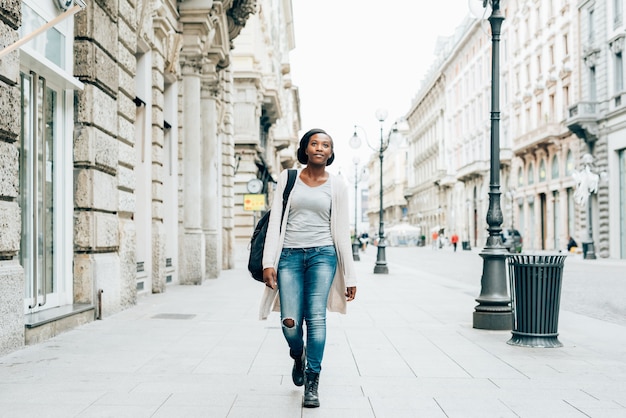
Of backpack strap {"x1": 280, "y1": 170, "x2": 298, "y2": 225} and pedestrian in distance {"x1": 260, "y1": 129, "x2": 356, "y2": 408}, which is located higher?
backpack strap {"x1": 280, "y1": 170, "x2": 298, "y2": 225}

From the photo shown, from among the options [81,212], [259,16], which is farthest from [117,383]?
[259,16]

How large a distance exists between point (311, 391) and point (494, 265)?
200 inches

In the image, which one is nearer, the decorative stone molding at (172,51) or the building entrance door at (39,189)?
the building entrance door at (39,189)

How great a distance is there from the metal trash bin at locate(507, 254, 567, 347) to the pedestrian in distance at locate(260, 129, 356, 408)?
3.18m

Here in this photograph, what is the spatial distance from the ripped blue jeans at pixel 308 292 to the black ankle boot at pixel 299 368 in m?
0.25

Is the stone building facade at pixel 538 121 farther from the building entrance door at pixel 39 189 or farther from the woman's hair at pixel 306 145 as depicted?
the woman's hair at pixel 306 145

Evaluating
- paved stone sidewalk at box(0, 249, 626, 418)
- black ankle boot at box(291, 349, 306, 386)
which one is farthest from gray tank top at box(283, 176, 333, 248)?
paved stone sidewalk at box(0, 249, 626, 418)

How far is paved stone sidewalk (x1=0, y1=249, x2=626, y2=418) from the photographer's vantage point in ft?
16.5

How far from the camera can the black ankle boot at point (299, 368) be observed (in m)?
5.38

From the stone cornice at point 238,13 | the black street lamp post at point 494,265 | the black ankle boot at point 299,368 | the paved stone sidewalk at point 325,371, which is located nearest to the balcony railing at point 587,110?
the stone cornice at point 238,13

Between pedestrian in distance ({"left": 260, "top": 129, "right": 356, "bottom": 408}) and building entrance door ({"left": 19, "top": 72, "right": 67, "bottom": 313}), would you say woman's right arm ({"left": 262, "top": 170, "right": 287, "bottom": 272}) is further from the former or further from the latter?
building entrance door ({"left": 19, "top": 72, "right": 67, "bottom": 313})

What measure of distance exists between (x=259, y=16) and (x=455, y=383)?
32.1 m

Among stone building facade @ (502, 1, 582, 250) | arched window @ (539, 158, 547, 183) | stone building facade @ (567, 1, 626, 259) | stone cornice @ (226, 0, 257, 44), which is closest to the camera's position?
stone cornice @ (226, 0, 257, 44)

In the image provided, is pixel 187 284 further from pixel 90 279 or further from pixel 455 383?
pixel 455 383
